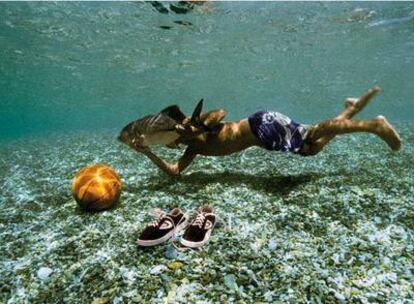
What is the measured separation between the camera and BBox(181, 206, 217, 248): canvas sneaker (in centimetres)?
554

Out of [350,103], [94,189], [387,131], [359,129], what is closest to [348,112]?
[350,103]

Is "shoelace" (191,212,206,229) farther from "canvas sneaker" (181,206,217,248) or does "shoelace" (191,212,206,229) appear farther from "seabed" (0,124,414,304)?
"seabed" (0,124,414,304)

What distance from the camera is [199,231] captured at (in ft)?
19.0

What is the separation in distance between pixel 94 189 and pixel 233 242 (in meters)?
3.59

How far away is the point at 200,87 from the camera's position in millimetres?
77875

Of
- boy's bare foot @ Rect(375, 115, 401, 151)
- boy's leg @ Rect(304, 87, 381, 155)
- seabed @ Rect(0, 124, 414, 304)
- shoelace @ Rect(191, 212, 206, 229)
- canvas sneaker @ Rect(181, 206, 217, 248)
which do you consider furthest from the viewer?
boy's leg @ Rect(304, 87, 381, 155)

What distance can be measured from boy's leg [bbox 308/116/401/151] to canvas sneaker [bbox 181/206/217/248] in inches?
150

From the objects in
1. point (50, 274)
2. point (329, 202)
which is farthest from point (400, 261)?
point (50, 274)

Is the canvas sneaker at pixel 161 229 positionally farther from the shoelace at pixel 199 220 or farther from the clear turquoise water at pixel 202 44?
the clear turquoise water at pixel 202 44

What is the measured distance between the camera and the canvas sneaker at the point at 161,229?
5633 mm

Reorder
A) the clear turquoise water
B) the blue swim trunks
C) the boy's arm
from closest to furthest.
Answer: the blue swim trunks < the boy's arm < the clear turquoise water

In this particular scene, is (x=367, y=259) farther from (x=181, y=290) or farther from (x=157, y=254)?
(x=157, y=254)

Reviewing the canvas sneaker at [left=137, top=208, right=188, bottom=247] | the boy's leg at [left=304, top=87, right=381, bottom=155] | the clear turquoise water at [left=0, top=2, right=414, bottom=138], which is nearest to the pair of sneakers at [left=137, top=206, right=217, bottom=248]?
the canvas sneaker at [left=137, top=208, right=188, bottom=247]

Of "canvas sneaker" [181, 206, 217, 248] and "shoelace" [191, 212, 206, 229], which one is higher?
"shoelace" [191, 212, 206, 229]
